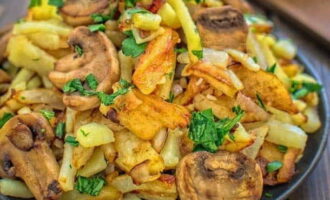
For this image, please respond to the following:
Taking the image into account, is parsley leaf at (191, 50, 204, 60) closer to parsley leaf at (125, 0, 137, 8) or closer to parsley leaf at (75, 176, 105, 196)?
parsley leaf at (125, 0, 137, 8)

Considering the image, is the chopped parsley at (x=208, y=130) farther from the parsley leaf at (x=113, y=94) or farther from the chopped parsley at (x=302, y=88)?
the chopped parsley at (x=302, y=88)

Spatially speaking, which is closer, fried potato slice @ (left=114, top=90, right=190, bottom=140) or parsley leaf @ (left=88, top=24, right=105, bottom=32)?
fried potato slice @ (left=114, top=90, right=190, bottom=140)

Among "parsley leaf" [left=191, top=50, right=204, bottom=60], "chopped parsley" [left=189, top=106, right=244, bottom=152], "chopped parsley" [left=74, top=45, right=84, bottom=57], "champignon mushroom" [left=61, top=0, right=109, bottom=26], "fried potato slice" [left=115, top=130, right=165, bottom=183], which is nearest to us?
"fried potato slice" [left=115, top=130, right=165, bottom=183]

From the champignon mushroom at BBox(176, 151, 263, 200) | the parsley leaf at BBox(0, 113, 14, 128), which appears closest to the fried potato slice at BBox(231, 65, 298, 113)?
the champignon mushroom at BBox(176, 151, 263, 200)

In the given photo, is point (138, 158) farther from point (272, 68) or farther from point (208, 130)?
point (272, 68)

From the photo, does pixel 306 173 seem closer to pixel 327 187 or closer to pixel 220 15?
pixel 327 187

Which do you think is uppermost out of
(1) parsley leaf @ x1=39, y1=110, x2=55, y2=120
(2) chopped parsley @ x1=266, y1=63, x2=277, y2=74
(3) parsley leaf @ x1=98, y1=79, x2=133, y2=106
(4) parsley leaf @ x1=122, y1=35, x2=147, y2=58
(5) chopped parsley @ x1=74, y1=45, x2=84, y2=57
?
(4) parsley leaf @ x1=122, y1=35, x2=147, y2=58

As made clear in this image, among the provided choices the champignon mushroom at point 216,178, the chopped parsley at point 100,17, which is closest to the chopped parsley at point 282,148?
the champignon mushroom at point 216,178

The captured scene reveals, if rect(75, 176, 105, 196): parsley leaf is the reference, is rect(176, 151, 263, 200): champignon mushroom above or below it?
above
